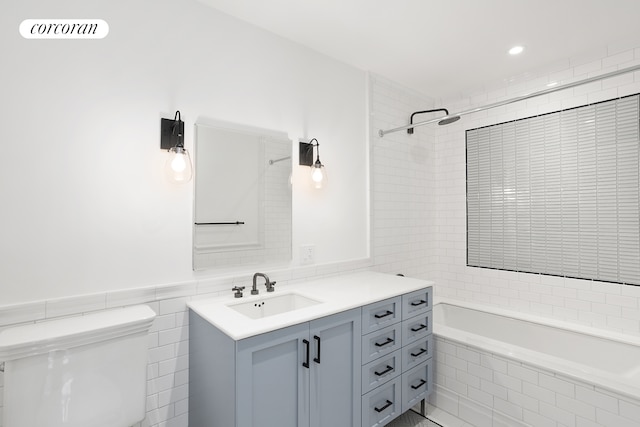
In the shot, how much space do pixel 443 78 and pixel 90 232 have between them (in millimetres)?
3003

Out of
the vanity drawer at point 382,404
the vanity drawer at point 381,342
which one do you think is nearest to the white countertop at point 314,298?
the vanity drawer at point 381,342

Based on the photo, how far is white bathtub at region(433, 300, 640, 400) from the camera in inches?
76.1

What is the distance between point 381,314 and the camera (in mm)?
1933

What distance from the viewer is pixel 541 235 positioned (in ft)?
9.07

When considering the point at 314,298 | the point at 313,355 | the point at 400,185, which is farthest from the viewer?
the point at 400,185

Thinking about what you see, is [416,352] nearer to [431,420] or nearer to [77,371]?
[431,420]

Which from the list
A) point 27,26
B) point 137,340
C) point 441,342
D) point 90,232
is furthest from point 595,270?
point 27,26

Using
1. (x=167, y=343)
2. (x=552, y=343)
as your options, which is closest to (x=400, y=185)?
(x=552, y=343)

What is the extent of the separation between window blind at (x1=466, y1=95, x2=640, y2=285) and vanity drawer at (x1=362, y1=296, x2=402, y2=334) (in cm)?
160

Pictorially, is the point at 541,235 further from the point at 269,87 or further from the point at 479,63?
the point at 269,87

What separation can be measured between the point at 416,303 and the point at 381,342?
42 centimetres

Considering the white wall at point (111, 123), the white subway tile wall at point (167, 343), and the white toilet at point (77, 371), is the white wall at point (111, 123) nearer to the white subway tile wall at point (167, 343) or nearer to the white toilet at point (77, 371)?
the white subway tile wall at point (167, 343)

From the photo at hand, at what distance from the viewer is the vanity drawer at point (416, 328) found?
81.9 inches

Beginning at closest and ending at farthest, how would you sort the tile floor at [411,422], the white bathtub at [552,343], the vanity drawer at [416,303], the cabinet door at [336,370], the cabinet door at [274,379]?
the cabinet door at [274,379], the cabinet door at [336,370], the white bathtub at [552,343], the vanity drawer at [416,303], the tile floor at [411,422]
